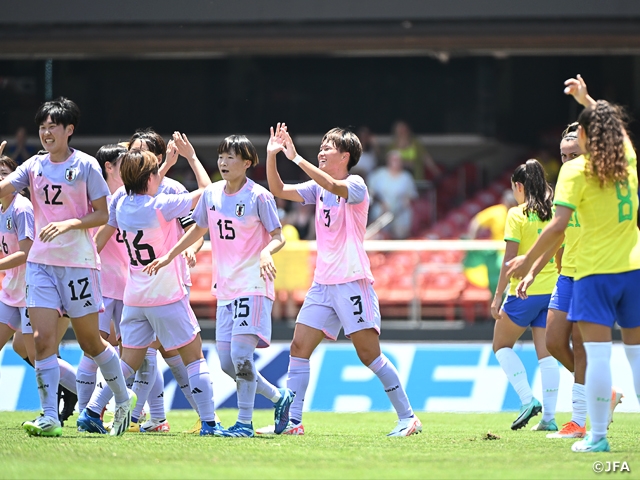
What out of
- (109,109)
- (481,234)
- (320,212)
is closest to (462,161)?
(481,234)

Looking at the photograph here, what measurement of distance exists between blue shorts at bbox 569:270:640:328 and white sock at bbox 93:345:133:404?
3.02 m

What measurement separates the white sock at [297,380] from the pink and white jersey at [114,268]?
152cm

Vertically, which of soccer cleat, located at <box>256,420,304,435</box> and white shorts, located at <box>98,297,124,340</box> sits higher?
white shorts, located at <box>98,297,124,340</box>

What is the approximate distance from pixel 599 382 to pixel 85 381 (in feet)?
12.9

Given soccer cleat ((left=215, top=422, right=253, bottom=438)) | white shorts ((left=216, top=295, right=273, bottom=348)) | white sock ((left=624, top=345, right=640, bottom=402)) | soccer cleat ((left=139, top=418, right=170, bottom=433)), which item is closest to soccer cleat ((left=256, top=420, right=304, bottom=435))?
soccer cleat ((left=215, top=422, right=253, bottom=438))

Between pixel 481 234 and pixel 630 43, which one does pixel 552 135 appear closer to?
pixel 630 43

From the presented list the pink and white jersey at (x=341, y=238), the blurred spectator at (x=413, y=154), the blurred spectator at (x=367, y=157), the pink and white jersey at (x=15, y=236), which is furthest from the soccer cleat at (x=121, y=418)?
the blurred spectator at (x=413, y=154)

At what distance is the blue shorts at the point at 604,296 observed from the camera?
5492 mm

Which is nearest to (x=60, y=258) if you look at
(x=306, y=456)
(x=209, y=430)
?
(x=209, y=430)

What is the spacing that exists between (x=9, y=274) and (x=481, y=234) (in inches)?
258

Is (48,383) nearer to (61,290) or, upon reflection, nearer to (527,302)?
(61,290)

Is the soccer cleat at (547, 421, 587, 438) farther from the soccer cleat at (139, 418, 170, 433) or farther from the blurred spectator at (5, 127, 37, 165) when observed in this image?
the blurred spectator at (5, 127, 37, 165)

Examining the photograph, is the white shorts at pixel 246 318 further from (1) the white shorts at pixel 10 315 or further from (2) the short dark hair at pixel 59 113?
(1) the white shorts at pixel 10 315

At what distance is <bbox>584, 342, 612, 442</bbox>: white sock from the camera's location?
543cm
